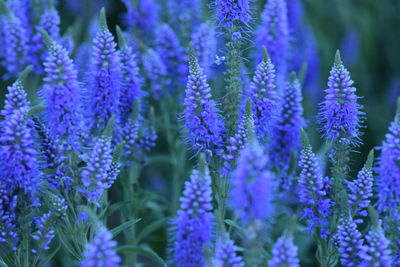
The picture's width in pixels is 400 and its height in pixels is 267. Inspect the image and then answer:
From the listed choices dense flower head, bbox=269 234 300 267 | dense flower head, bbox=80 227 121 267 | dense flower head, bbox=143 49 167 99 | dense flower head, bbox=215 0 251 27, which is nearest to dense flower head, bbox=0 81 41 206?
dense flower head, bbox=80 227 121 267

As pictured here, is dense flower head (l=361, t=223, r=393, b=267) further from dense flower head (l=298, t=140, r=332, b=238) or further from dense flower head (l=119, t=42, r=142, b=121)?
dense flower head (l=119, t=42, r=142, b=121)

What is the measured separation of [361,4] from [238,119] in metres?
4.77

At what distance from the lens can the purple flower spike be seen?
2.88 metres

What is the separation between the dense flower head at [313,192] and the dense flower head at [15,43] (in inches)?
96.9

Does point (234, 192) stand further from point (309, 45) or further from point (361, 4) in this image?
point (361, 4)

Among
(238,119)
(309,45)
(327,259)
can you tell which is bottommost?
(327,259)

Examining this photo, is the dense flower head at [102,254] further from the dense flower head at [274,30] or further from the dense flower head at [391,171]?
the dense flower head at [274,30]

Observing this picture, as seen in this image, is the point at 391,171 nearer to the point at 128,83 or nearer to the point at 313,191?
the point at 313,191

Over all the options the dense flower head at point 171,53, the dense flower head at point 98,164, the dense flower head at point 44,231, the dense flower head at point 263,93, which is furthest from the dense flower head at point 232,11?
the dense flower head at point 44,231

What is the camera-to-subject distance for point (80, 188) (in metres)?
2.93

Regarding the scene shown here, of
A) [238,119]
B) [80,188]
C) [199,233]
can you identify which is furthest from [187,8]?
[199,233]

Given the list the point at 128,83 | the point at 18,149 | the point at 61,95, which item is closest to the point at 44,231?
the point at 18,149

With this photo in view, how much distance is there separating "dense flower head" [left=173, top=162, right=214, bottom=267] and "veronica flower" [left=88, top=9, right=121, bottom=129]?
1.14 m

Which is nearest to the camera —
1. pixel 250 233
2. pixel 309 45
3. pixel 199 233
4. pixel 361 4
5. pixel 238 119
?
pixel 250 233
